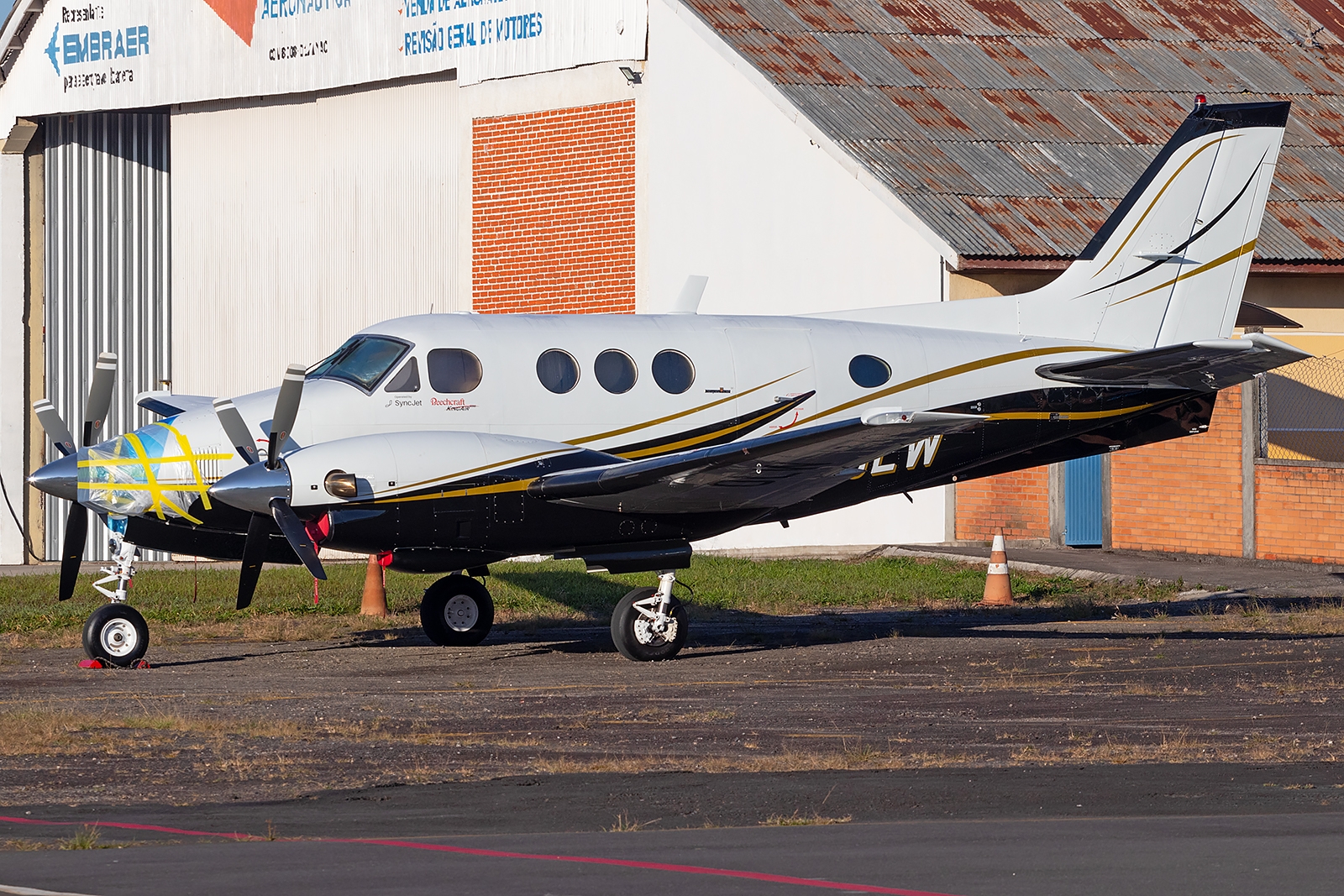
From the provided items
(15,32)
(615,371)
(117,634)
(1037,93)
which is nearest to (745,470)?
(615,371)

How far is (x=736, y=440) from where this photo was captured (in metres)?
18.9

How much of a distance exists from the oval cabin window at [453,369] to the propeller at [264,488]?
4.20 feet

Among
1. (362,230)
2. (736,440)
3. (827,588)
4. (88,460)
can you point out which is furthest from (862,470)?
(362,230)

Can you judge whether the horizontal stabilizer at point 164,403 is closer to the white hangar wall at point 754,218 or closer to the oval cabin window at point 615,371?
the oval cabin window at point 615,371

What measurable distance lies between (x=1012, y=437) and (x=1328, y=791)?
31.2ft

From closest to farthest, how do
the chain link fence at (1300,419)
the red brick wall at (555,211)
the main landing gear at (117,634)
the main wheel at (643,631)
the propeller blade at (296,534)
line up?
1. the propeller blade at (296,534)
2. the main landing gear at (117,634)
3. the main wheel at (643,631)
4. the chain link fence at (1300,419)
5. the red brick wall at (555,211)

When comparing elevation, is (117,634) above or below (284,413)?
below

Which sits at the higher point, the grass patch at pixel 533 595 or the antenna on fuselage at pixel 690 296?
the antenna on fuselage at pixel 690 296

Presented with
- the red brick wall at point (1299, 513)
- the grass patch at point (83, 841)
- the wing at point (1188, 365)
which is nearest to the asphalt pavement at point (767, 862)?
the grass patch at point (83, 841)

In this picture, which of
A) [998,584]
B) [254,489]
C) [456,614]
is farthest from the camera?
[998,584]

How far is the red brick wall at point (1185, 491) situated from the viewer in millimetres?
27188

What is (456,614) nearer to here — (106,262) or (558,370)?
(558,370)

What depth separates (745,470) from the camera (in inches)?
690

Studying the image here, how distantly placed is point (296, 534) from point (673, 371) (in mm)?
4077
